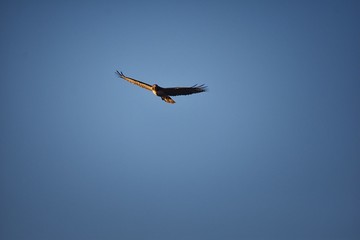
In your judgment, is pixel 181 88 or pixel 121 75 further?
pixel 121 75

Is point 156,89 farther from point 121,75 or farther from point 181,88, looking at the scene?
point 121,75

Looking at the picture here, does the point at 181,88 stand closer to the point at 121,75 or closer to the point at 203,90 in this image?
the point at 203,90

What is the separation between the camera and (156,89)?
16984 millimetres

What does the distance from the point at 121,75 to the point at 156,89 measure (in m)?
3.32

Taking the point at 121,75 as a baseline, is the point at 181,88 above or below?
below

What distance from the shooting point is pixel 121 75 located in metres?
19.1

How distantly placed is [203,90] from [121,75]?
577 centimetres

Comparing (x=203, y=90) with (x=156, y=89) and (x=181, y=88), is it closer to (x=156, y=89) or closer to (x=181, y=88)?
(x=181, y=88)

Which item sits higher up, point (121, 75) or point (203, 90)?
point (121, 75)

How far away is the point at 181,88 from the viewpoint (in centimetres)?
1662

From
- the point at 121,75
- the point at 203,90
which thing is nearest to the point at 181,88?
the point at 203,90

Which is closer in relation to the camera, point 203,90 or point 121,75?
point 203,90

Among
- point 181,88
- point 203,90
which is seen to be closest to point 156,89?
point 181,88

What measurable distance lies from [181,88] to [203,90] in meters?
1.24
